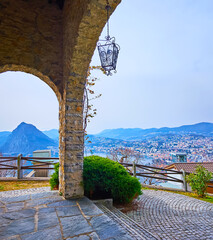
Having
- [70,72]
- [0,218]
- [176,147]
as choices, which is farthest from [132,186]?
[176,147]

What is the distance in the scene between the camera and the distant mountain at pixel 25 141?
46.4ft

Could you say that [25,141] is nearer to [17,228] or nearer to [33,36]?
[33,36]

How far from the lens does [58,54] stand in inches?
133

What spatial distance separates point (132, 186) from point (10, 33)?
401 centimetres

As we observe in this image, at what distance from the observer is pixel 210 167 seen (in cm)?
977

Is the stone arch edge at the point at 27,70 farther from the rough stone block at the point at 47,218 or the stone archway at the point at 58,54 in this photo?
the rough stone block at the point at 47,218

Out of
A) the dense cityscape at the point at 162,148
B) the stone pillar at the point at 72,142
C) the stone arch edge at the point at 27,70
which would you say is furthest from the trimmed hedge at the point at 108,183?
the dense cityscape at the point at 162,148

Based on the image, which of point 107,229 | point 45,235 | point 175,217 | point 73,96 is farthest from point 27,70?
point 175,217

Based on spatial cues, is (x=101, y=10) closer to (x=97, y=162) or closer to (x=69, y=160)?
(x=69, y=160)

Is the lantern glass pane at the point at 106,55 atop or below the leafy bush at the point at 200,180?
atop

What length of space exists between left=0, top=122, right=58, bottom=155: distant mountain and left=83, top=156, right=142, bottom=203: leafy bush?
11.2 meters

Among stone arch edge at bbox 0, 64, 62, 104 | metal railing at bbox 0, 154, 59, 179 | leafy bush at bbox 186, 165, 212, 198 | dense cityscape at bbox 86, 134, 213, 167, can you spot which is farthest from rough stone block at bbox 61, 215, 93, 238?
dense cityscape at bbox 86, 134, 213, 167

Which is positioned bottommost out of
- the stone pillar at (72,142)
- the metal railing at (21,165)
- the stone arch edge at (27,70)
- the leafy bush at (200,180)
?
the leafy bush at (200,180)

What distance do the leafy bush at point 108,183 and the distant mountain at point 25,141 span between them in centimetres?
1121
